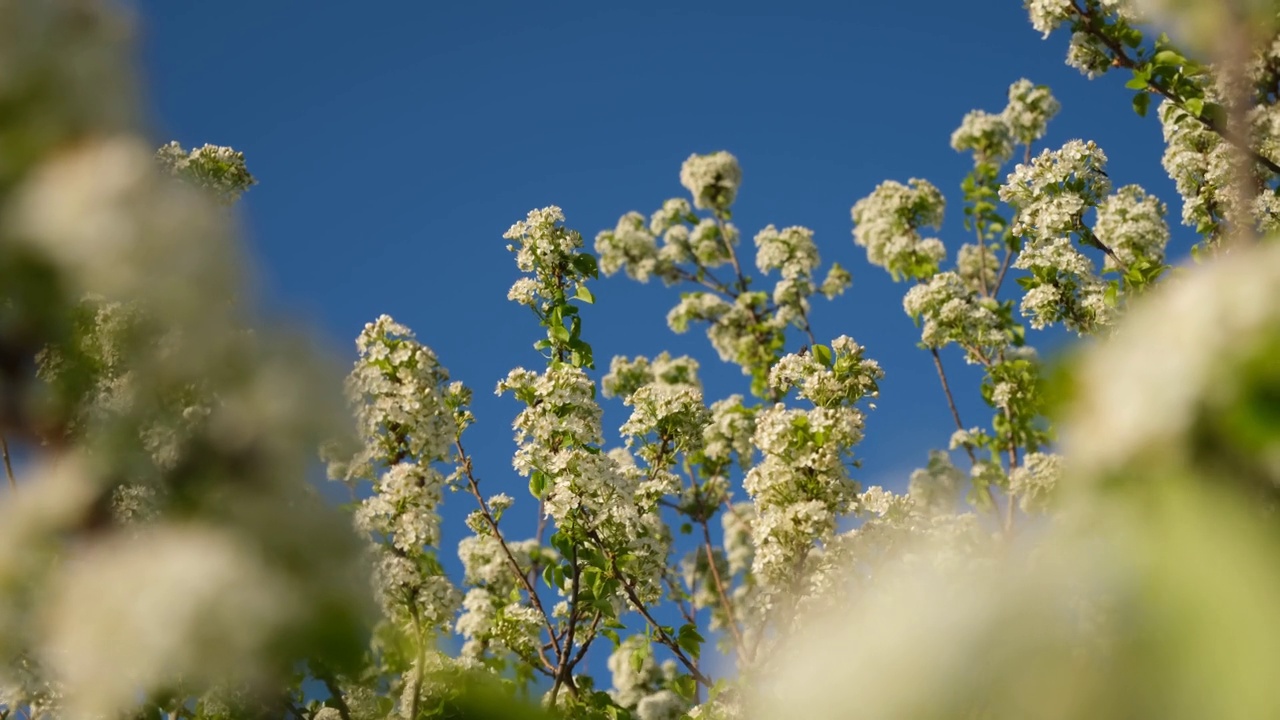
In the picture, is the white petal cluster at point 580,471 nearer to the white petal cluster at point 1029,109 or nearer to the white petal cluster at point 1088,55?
the white petal cluster at point 1088,55

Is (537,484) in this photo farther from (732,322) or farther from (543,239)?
(732,322)

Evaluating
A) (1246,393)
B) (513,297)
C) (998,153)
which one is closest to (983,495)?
(513,297)

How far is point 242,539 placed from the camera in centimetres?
90

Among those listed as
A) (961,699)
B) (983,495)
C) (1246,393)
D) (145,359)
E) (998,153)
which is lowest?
(961,699)

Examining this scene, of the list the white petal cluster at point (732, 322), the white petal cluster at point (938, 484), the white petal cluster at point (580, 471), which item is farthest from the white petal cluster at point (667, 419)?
the white petal cluster at point (732, 322)

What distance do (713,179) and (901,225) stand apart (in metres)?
1.92

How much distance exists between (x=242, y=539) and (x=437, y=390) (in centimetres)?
249

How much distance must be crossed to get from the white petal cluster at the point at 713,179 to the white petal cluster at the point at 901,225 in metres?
1.37

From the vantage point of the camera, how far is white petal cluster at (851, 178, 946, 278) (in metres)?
8.88

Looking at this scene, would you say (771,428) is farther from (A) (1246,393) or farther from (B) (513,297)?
(A) (1246,393)

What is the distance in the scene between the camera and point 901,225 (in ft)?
29.9

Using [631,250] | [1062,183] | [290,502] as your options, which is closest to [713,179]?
[631,250]

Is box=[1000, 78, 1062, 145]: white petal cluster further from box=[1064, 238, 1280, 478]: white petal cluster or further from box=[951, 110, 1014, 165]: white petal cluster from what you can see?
box=[1064, 238, 1280, 478]: white petal cluster

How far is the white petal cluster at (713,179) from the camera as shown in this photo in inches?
391
